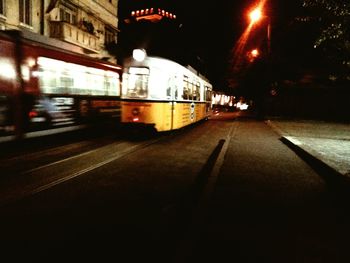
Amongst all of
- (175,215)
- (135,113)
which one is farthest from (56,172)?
(135,113)

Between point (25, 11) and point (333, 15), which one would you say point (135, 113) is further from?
point (25, 11)

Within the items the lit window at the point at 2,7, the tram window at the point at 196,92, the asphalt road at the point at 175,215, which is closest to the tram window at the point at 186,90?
the tram window at the point at 196,92

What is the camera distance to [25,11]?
68.6 ft

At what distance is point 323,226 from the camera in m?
5.05

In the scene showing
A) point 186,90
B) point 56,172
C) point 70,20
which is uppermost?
point 70,20

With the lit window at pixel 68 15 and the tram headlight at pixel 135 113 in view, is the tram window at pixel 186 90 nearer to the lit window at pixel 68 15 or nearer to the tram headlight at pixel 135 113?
the tram headlight at pixel 135 113

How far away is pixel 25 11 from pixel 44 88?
12078 mm

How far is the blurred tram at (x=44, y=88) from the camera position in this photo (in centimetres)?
991

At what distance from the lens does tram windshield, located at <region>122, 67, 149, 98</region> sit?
1347cm

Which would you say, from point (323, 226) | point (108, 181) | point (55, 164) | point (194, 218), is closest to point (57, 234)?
point (194, 218)

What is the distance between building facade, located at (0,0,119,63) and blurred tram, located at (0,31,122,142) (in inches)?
127

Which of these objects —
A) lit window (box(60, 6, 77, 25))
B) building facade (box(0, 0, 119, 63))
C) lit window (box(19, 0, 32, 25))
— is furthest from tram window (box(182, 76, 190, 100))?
lit window (box(60, 6, 77, 25))

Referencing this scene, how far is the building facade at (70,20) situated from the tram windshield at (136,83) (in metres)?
4.17

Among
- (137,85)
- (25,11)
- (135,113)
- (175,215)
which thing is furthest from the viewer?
(25,11)
